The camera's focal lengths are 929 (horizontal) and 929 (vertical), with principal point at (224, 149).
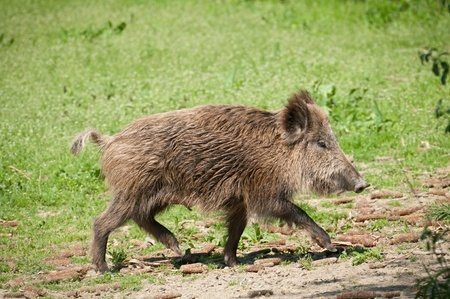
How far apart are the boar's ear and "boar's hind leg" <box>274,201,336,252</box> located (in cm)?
63

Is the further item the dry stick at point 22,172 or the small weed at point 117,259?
the dry stick at point 22,172

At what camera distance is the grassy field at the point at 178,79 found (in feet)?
32.7

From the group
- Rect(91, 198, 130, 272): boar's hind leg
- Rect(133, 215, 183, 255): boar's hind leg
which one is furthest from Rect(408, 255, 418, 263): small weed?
Rect(91, 198, 130, 272): boar's hind leg

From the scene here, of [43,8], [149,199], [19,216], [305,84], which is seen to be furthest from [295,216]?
[43,8]

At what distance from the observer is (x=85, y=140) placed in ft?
27.3

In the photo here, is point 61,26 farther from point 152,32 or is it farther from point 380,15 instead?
point 380,15

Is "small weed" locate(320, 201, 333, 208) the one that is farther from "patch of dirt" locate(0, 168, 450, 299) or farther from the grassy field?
the grassy field

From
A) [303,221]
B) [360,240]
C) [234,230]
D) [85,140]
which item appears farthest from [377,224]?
[85,140]

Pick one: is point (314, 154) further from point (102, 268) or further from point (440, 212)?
point (102, 268)

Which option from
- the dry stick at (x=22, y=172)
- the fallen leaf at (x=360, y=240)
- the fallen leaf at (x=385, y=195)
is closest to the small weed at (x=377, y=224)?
the fallen leaf at (x=360, y=240)

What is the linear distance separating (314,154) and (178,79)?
20.4ft

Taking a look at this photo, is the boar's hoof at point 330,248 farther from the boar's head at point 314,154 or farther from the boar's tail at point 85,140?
the boar's tail at point 85,140

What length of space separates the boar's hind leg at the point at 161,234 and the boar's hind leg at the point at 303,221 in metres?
0.98

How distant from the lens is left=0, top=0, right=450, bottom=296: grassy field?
996 cm
